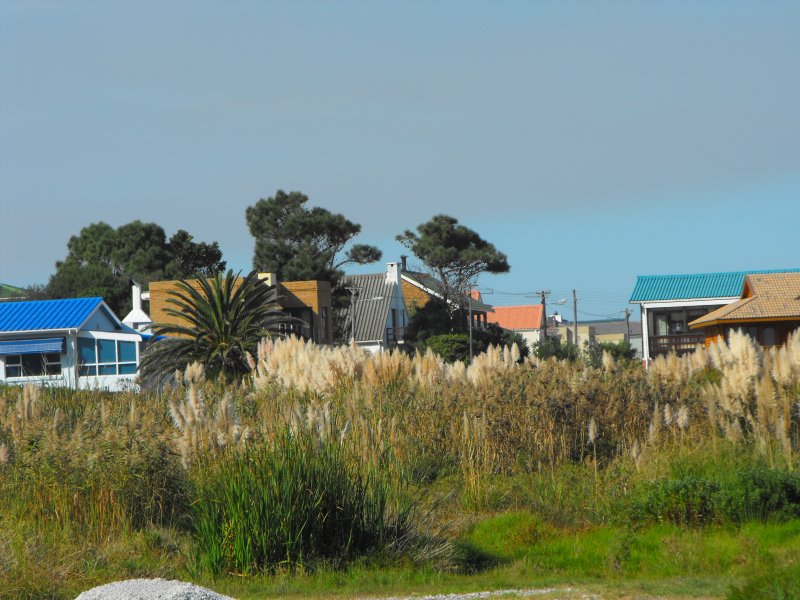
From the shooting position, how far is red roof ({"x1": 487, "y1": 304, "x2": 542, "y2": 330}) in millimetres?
112875

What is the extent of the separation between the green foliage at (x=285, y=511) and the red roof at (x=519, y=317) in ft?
336

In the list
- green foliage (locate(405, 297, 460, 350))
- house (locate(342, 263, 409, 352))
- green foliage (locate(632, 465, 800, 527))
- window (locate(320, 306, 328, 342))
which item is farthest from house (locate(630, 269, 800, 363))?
green foliage (locate(632, 465, 800, 527))

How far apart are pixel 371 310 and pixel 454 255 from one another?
6.17m

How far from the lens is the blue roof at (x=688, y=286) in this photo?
5119cm

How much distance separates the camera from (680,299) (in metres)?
51.1

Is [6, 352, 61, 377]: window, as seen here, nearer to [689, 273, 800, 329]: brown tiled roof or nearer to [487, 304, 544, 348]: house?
[689, 273, 800, 329]: brown tiled roof

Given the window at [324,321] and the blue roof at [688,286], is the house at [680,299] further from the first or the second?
the window at [324,321]

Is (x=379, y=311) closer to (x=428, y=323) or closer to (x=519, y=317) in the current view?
(x=428, y=323)

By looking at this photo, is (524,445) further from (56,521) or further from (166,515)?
(56,521)

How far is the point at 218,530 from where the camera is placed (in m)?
8.54

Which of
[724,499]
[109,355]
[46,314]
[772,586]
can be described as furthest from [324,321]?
[772,586]

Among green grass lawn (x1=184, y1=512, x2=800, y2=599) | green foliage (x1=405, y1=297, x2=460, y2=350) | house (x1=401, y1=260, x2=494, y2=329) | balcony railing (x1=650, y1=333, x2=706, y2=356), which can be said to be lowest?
green grass lawn (x1=184, y1=512, x2=800, y2=599)

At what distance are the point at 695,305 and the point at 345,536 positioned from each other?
44941mm

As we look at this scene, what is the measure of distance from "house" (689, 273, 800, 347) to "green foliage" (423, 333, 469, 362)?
70.0 ft
